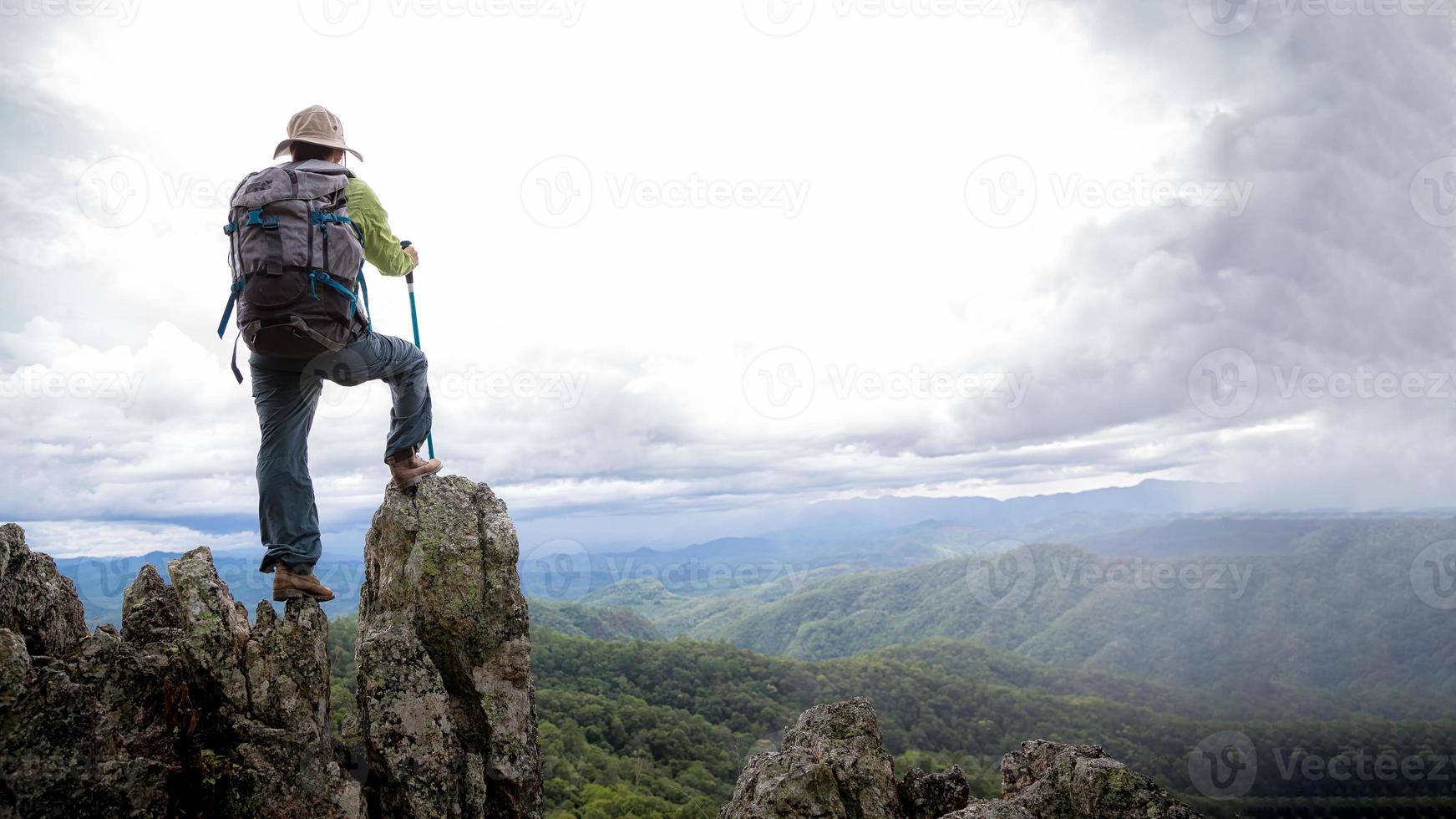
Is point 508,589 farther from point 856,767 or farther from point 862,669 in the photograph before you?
point 862,669

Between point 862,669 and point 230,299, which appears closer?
point 230,299

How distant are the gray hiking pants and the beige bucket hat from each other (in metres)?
2.59

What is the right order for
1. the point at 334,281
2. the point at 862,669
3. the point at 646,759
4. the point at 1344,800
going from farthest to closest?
the point at 862,669, the point at 1344,800, the point at 646,759, the point at 334,281

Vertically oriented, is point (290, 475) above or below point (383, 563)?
above

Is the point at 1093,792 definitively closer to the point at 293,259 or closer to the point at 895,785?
the point at 895,785

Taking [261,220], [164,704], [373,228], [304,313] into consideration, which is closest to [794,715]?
[164,704]

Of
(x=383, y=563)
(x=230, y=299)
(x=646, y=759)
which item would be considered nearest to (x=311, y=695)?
(x=383, y=563)

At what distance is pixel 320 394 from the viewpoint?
1028 centimetres

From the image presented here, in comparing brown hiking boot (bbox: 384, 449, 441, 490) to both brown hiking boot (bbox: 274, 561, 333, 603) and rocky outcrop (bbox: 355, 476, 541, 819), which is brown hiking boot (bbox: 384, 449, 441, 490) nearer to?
rocky outcrop (bbox: 355, 476, 541, 819)

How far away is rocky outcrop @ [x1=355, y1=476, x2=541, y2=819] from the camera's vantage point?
9938 mm

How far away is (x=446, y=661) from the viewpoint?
11.1 m

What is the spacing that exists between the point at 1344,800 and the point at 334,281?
658 ft

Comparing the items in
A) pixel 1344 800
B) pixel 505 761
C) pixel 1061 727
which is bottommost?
pixel 1344 800

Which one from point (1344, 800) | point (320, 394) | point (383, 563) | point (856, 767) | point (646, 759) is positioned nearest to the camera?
point (320, 394)
